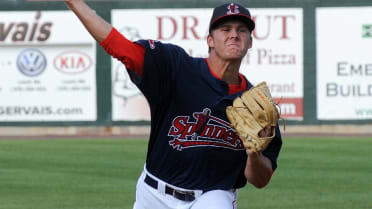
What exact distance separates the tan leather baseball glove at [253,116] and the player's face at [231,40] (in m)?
0.31

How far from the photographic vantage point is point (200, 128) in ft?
15.8

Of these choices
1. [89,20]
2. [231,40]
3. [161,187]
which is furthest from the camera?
[161,187]

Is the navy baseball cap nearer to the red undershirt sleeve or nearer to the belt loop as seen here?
the red undershirt sleeve

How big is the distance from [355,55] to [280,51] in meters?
2.20

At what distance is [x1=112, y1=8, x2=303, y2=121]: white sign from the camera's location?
2334 cm

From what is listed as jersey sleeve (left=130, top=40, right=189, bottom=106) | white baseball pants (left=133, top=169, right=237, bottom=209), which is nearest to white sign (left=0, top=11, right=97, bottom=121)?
white baseball pants (left=133, top=169, right=237, bottom=209)

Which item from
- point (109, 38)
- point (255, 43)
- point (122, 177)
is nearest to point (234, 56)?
point (109, 38)

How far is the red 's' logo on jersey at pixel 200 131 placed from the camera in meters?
4.81

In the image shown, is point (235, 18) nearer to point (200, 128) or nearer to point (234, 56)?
point (234, 56)

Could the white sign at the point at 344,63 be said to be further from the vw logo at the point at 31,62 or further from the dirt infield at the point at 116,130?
the vw logo at the point at 31,62

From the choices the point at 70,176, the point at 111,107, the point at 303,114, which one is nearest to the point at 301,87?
the point at 303,114

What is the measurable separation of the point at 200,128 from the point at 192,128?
0.16 feet

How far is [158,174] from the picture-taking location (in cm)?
495

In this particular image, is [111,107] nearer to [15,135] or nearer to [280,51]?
[15,135]
